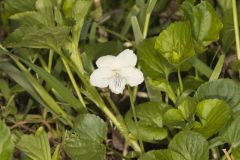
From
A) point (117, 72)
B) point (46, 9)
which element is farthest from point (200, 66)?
point (46, 9)

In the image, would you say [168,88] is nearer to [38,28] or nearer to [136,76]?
[136,76]

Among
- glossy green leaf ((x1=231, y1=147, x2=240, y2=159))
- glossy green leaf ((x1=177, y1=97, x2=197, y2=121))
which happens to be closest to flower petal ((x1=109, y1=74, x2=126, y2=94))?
glossy green leaf ((x1=177, y1=97, x2=197, y2=121))

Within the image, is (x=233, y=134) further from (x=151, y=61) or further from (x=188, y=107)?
(x=151, y=61)

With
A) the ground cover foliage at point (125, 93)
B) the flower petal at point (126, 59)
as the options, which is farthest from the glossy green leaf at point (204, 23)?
the flower petal at point (126, 59)

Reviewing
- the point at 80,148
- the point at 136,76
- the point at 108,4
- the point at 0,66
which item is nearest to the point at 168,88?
the point at 136,76

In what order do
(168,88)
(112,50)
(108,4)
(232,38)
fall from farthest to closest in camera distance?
(108,4)
(112,50)
(232,38)
(168,88)

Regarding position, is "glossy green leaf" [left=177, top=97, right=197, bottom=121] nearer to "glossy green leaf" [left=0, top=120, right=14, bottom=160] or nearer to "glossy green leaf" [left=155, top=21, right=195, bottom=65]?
"glossy green leaf" [left=155, top=21, right=195, bottom=65]
